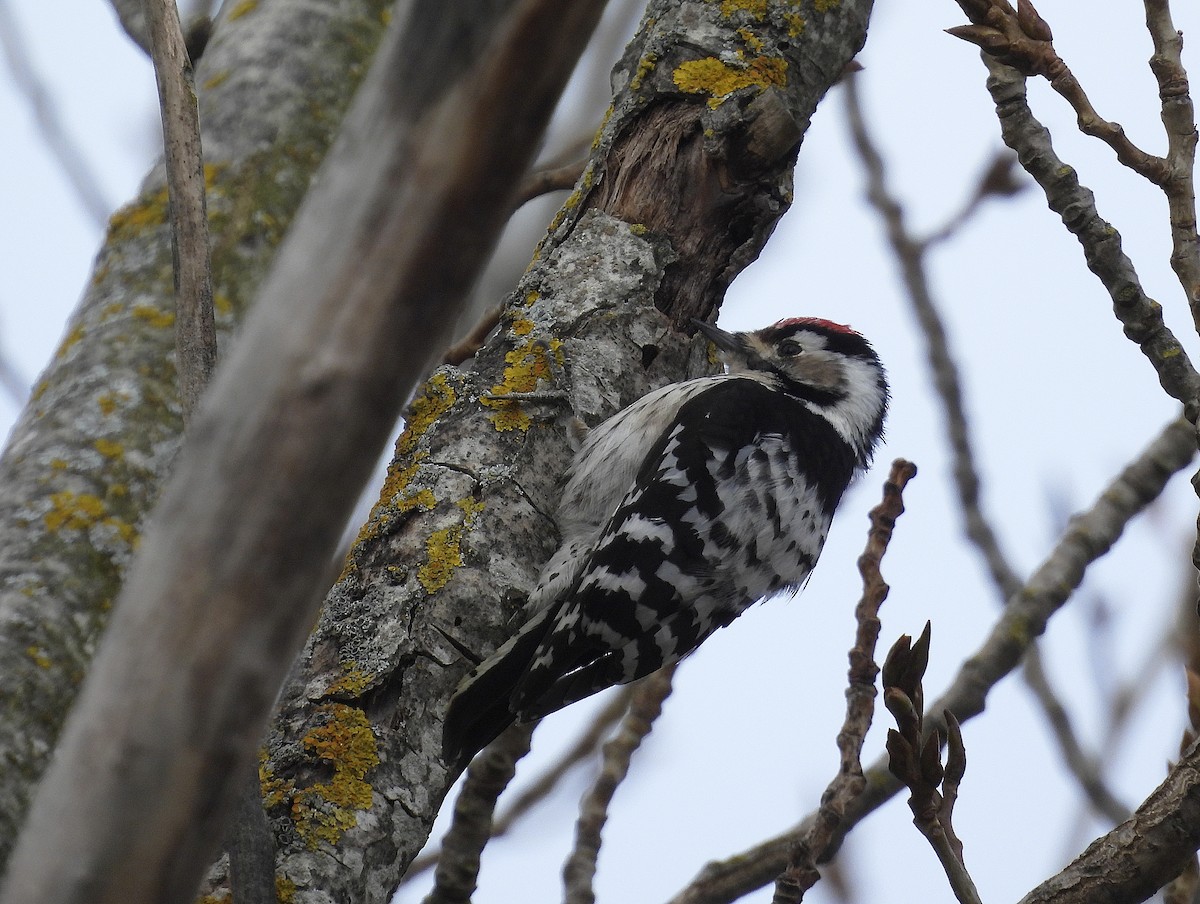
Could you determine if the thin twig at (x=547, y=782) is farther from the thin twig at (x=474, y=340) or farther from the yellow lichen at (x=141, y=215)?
the yellow lichen at (x=141, y=215)

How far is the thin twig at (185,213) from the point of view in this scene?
5.83 feet

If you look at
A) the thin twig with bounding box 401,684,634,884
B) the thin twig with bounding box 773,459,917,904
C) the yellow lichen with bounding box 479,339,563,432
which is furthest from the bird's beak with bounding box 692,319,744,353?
the thin twig with bounding box 401,684,634,884

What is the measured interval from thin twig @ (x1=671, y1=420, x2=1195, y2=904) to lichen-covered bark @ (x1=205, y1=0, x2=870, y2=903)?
60 centimetres

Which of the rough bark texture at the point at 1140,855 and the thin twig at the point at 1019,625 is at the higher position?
the thin twig at the point at 1019,625

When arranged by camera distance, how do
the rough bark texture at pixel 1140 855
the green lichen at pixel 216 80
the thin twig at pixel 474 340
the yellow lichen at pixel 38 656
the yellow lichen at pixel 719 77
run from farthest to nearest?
the green lichen at pixel 216 80 < the thin twig at pixel 474 340 < the yellow lichen at pixel 719 77 < the yellow lichen at pixel 38 656 < the rough bark texture at pixel 1140 855

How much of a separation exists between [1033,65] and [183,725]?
5.54ft

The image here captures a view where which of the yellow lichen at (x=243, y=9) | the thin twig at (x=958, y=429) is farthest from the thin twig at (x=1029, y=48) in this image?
the yellow lichen at (x=243, y=9)

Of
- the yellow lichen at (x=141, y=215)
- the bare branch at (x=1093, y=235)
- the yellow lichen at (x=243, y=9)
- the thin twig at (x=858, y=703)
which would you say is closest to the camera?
the thin twig at (x=858, y=703)

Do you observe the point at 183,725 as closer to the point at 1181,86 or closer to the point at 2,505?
the point at 1181,86

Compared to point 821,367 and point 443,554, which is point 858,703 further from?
point 821,367

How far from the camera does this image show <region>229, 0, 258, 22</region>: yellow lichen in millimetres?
3851

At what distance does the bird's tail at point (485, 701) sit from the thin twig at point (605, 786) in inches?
9.0

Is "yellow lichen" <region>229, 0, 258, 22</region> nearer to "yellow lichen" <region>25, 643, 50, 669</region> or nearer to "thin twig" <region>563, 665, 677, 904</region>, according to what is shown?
"yellow lichen" <region>25, 643, 50, 669</region>

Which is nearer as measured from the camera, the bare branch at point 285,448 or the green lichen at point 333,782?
the bare branch at point 285,448
